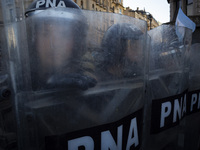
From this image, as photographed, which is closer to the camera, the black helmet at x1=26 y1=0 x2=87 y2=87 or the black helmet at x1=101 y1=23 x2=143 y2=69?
the black helmet at x1=26 y1=0 x2=87 y2=87

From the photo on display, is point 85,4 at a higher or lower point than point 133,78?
higher

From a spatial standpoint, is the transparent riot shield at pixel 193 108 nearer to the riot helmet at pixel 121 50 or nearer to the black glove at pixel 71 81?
the riot helmet at pixel 121 50

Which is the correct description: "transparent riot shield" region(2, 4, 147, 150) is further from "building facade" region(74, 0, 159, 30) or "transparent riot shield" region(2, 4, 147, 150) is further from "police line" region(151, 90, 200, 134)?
"building facade" region(74, 0, 159, 30)

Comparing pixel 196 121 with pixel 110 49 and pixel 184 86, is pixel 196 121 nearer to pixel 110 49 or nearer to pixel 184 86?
pixel 184 86

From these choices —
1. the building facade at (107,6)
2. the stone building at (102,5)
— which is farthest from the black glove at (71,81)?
the stone building at (102,5)

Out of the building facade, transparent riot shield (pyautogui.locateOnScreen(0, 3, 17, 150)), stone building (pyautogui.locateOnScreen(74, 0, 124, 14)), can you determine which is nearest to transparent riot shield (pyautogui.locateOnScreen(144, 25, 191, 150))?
transparent riot shield (pyautogui.locateOnScreen(0, 3, 17, 150))

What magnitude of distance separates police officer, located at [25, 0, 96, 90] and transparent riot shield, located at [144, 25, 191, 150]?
0.72 m

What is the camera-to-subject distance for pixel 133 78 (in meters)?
0.98

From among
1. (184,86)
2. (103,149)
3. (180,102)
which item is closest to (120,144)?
(103,149)

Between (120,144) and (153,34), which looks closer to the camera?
(120,144)

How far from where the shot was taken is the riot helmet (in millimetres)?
837

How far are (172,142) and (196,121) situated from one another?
0.72 m

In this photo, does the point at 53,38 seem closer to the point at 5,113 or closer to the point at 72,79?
the point at 72,79

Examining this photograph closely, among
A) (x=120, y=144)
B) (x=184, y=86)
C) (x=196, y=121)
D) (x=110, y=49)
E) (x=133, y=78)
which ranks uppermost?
(x=110, y=49)
